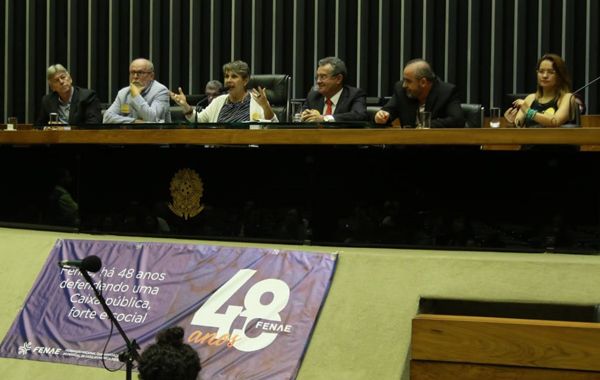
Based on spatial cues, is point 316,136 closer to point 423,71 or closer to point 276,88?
point 423,71

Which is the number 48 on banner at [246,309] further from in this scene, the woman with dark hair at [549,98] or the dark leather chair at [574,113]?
the dark leather chair at [574,113]

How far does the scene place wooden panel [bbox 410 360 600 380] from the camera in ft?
11.4

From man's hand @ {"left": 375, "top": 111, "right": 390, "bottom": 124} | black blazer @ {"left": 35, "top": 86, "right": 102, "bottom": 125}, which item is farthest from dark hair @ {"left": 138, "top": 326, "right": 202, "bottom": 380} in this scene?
black blazer @ {"left": 35, "top": 86, "right": 102, "bottom": 125}

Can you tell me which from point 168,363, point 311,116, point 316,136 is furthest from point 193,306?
point 168,363

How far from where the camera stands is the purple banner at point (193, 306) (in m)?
3.92

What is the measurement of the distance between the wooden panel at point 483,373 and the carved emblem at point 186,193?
5.25ft

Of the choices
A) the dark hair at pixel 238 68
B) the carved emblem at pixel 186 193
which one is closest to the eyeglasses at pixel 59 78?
the dark hair at pixel 238 68

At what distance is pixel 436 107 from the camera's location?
5.11 metres

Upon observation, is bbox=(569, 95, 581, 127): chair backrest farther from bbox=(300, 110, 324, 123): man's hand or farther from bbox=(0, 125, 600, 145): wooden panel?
bbox=(300, 110, 324, 123): man's hand

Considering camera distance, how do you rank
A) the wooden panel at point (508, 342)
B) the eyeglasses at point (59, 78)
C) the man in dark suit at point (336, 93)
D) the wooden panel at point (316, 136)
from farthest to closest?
the eyeglasses at point (59, 78), the man in dark suit at point (336, 93), the wooden panel at point (316, 136), the wooden panel at point (508, 342)

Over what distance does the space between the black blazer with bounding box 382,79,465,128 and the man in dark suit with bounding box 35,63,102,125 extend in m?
2.21

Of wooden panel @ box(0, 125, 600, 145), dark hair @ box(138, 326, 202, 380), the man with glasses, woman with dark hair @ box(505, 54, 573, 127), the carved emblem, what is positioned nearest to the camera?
dark hair @ box(138, 326, 202, 380)

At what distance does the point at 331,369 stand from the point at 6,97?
6079 mm

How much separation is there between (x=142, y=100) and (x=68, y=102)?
2.83 ft
